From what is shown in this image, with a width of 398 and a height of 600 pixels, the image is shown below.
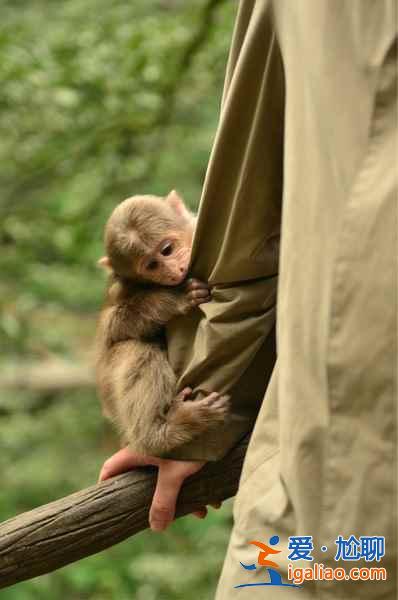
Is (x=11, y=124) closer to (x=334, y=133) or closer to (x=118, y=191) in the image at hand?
(x=118, y=191)

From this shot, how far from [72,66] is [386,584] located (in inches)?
150

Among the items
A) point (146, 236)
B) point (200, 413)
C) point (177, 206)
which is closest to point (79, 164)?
point (177, 206)

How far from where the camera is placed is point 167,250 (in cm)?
259

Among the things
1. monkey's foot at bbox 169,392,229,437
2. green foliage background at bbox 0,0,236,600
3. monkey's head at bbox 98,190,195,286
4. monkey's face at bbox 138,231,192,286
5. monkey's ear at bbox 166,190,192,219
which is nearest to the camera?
monkey's foot at bbox 169,392,229,437

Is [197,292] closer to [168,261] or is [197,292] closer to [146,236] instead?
[168,261]

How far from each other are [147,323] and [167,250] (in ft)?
0.85

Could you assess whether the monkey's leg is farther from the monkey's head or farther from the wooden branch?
the monkey's head

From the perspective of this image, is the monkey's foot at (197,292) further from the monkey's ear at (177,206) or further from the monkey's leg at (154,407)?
the monkey's ear at (177,206)

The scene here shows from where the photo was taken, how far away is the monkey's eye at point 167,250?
257 cm

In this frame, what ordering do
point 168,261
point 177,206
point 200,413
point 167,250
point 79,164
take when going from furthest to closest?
point 79,164
point 177,206
point 167,250
point 168,261
point 200,413

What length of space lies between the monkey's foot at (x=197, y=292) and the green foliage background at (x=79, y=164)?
2.58 m

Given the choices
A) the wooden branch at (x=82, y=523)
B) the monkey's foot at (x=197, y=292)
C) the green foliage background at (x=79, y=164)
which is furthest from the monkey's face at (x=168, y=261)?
the green foliage background at (x=79, y=164)

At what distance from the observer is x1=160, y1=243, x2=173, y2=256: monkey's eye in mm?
2566

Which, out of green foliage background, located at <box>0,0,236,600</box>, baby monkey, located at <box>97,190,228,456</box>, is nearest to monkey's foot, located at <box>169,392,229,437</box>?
baby monkey, located at <box>97,190,228,456</box>
